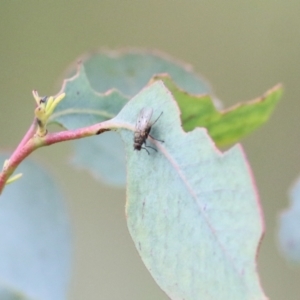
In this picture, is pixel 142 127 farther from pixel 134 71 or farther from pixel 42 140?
→ pixel 134 71

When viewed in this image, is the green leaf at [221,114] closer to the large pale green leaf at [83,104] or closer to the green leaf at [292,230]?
the large pale green leaf at [83,104]

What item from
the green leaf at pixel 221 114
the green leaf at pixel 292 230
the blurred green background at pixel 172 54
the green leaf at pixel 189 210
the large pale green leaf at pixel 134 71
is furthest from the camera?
the blurred green background at pixel 172 54

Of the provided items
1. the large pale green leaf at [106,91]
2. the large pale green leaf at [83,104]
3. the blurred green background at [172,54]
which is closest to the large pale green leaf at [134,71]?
the large pale green leaf at [106,91]

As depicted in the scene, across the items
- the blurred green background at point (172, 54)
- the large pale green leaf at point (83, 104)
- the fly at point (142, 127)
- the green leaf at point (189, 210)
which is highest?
the blurred green background at point (172, 54)

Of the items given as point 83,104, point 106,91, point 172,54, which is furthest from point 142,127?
point 172,54

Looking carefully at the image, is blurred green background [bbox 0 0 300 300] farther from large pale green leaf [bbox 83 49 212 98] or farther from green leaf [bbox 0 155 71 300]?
large pale green leaf [bbox 83 49 212 98]

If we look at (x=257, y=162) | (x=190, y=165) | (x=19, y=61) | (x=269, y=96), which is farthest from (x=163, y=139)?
(x=19, y=61)

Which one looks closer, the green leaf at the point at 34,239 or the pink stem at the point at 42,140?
the pink stem at the point at 42,140
